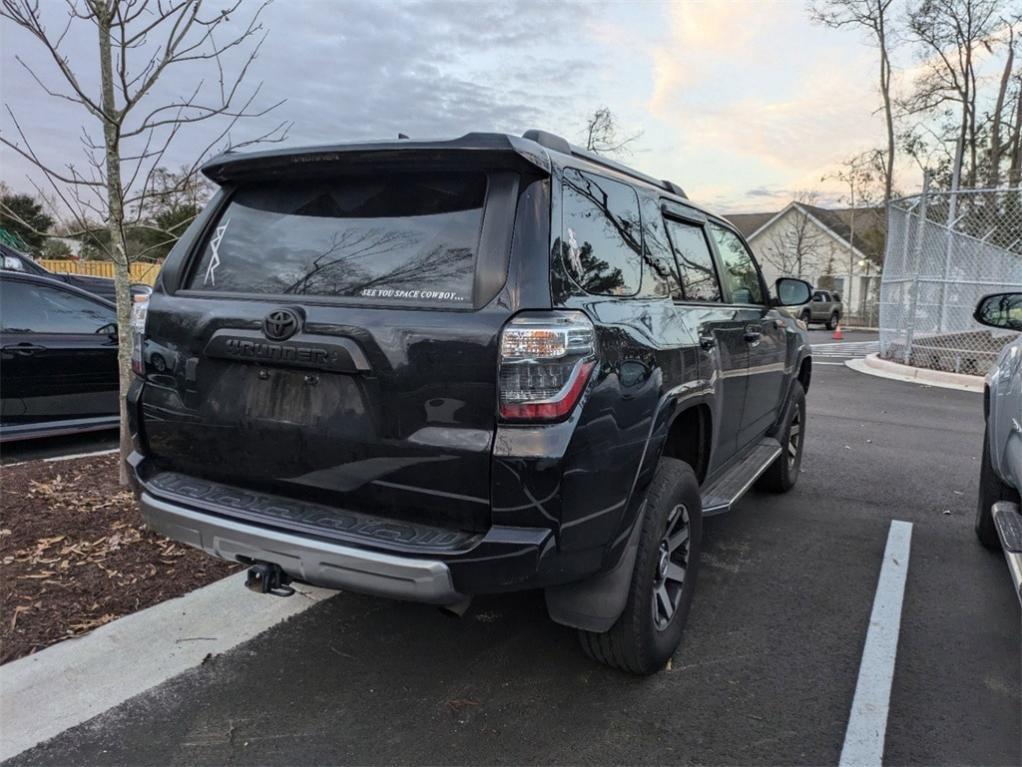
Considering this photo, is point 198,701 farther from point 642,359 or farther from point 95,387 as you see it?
point 95,387

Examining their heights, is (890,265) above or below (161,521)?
above

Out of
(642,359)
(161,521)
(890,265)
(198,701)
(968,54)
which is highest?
(968,54)

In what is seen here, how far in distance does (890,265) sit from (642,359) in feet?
48.8

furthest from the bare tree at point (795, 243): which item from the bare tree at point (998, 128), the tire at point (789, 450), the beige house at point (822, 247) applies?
the tire at point (789, 450)

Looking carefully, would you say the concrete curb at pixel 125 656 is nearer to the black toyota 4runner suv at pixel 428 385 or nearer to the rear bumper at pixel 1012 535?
the black toyota 4runner suv at pixel 428 385

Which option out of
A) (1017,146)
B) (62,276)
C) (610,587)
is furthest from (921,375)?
(1017,146)

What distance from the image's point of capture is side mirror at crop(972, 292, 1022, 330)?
404 centimetres

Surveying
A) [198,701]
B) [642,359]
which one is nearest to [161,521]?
[198,701]

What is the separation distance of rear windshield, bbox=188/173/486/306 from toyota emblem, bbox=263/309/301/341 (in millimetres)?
141

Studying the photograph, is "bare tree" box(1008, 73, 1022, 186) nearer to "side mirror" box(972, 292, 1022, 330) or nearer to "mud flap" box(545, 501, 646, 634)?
"side mirror" box(972, 292, 1022, 330)

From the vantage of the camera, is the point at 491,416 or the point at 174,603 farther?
the point at 174,603

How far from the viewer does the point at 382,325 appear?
2328mm

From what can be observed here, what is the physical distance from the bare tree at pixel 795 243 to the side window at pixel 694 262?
4198 centimetres

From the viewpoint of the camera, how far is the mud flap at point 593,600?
2.49 meters
